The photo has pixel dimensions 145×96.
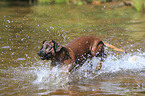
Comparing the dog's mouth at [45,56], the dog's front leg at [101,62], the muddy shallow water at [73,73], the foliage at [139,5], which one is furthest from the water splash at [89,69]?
the foliage at [139,5]

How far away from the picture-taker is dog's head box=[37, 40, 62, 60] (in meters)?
6.13

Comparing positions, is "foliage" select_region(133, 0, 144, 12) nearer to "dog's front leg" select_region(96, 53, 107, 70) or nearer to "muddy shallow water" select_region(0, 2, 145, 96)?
"muddy shallow water" select_region(0, 2, 145, 96)

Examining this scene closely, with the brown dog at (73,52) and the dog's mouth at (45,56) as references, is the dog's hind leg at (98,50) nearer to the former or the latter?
the brown dog at (73,52)

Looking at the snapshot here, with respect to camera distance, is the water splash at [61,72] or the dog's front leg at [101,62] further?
the dog's front leg at [101,62]

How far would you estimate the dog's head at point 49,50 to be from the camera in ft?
20.1

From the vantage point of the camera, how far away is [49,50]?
624cm

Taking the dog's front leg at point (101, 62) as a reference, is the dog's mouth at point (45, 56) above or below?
above

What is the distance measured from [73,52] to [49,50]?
70 centimetres

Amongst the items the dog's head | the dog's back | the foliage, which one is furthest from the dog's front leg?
the foliage

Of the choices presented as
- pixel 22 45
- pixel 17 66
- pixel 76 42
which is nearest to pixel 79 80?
pixel 76 42

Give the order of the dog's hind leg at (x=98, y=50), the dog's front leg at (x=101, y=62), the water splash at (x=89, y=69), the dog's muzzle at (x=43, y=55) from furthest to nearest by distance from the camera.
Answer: the dog's front leg at (x=101, y=62)
the dog's hind leg at (x=98, y=50)
the water splash at (x=89, y=69)
the dog's muzzle at (x=43, y=55)

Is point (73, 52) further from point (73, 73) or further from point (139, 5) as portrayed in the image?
point (139, 5)

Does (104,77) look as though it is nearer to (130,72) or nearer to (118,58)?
(130,72)

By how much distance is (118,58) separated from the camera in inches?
325
